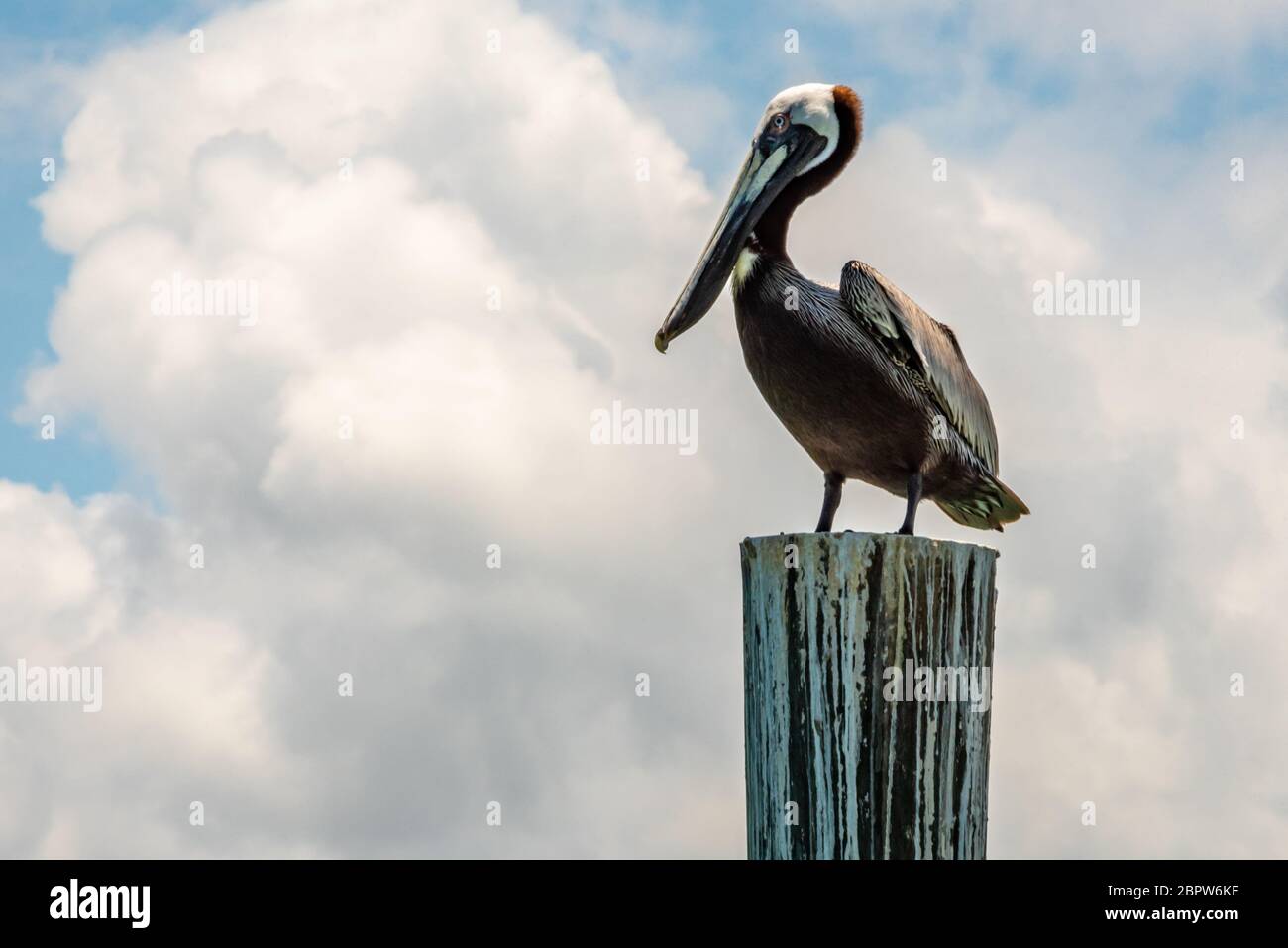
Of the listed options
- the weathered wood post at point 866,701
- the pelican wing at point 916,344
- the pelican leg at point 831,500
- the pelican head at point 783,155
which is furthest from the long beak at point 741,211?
the weathered wood post at point 866,701

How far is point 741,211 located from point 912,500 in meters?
1.69

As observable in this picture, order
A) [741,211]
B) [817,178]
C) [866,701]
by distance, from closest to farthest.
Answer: [866,701], [741,211], [817,178]

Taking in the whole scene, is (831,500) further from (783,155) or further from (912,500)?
(783,155)

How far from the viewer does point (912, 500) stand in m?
6.59

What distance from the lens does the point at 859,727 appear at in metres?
4.92

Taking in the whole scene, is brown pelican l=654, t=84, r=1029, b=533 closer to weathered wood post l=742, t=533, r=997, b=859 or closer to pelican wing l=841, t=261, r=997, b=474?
pelican wing l=841, t=261, r=997, b=474

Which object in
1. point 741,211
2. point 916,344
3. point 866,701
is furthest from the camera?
point 741,211

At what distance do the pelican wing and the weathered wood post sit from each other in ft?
5.90

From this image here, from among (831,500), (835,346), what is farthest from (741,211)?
(831,500)

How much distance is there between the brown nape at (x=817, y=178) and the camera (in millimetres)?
7062

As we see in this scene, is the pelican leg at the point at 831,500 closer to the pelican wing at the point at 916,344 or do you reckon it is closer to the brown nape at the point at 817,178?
the pelican wing at the point at 916,344

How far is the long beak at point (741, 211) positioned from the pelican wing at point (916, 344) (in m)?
0.55

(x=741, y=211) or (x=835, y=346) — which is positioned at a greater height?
(x=741, y=211)

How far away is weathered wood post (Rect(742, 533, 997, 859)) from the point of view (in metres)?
4.92
